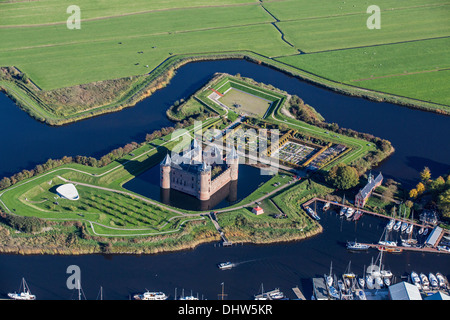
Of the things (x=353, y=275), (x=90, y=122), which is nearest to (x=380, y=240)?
(x=353, y=275)

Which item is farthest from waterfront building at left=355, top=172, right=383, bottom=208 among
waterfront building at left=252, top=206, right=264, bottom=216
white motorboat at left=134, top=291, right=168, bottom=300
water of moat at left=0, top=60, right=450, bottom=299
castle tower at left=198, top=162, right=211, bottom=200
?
white motorboat at left=134, top=291, right=168, bottom=300

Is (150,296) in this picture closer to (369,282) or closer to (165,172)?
(165,172)

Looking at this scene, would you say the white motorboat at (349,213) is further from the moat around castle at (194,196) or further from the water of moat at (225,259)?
the moat around castle at (194,196)

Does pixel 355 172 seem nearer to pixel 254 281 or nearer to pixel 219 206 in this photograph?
pixel 219 206

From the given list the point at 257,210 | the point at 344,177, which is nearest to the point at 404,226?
the point at 344,177

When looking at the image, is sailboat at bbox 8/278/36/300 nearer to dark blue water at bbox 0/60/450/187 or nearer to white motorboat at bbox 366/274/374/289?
dark blue water at bbox 0/60/450/187

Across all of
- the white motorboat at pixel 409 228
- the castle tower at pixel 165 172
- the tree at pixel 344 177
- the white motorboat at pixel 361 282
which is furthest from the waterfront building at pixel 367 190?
the castle tower at pixel 165 172
